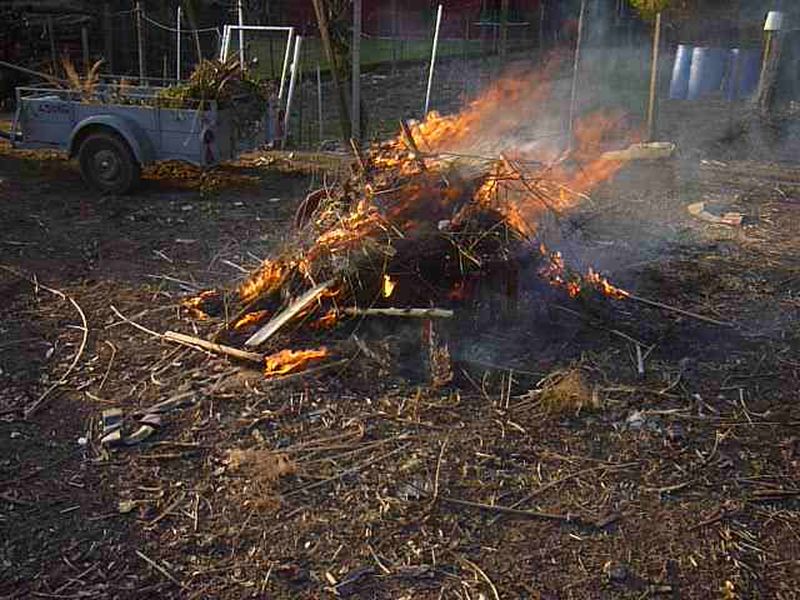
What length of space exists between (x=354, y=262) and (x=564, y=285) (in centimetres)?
164

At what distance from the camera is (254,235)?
338 inches

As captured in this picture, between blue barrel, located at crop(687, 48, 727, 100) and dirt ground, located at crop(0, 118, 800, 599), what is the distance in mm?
13366

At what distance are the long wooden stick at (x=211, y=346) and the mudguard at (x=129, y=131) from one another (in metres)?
4.24

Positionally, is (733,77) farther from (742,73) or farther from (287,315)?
(287,315)

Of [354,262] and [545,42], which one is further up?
[545,42]

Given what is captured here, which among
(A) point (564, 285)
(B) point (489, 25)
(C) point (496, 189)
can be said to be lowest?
(A) point (564, 285)

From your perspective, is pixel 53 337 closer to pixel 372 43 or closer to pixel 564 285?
pixel 564 285

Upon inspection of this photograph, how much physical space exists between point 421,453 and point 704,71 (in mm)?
17775

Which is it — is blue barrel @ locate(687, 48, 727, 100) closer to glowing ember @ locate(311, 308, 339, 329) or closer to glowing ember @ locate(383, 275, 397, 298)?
glowing ember @ locate(383, 275, 397, 298)

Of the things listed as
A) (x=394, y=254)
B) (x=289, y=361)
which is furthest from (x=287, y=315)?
(x=394, y=254)

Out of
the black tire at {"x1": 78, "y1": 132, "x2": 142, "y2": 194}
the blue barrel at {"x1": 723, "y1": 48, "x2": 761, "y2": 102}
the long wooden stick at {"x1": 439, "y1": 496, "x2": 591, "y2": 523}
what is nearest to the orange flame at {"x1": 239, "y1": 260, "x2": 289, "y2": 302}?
the long wooden stick at {"x1": 439, "y1": 496, "x2": 591, "y2": 523}

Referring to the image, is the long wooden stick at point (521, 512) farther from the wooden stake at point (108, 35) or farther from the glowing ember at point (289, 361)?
the wooden stake at point (108, 35)

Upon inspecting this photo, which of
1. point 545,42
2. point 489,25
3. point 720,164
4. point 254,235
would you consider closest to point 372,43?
point 489,25

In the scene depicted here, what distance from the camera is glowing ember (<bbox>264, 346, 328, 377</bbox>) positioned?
5480mm
